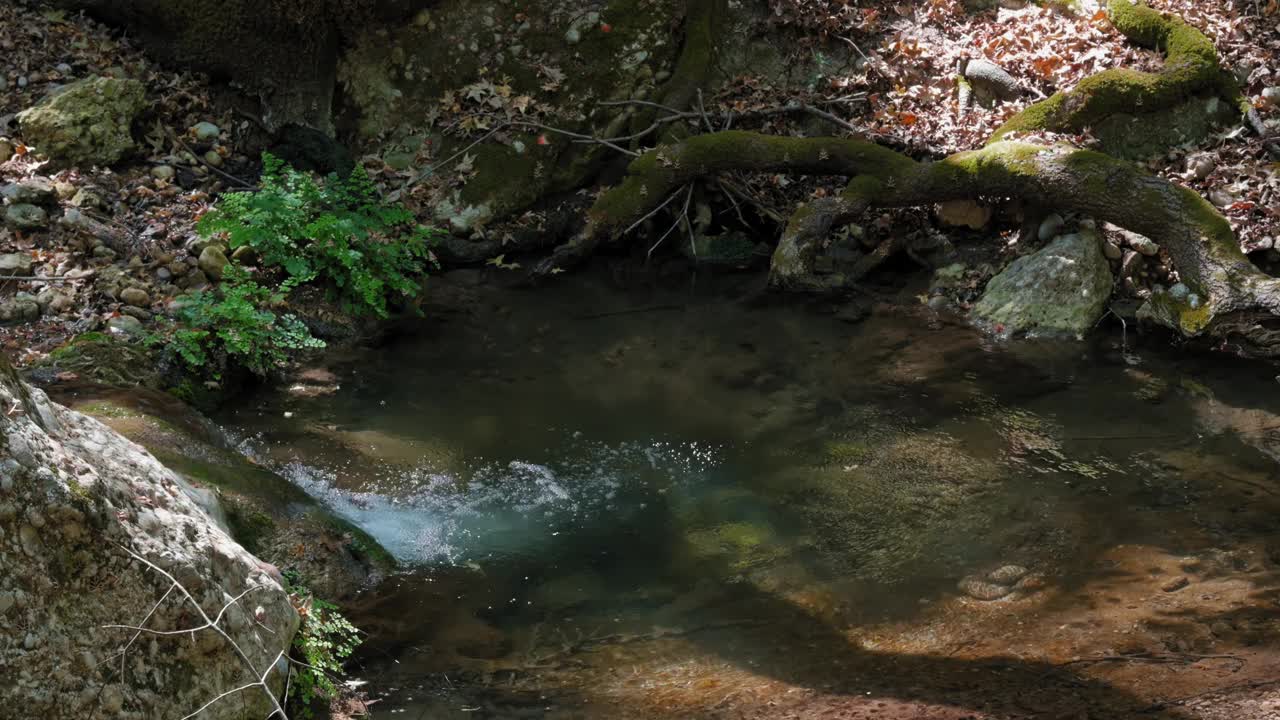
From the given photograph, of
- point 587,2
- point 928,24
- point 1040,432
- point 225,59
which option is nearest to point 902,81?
point 928,24

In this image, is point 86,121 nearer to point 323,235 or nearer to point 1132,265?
point 323,235

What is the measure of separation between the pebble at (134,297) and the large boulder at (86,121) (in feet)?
6.96

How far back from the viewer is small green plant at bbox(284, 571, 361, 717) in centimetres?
381

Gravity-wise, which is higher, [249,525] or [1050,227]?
[1050,227]

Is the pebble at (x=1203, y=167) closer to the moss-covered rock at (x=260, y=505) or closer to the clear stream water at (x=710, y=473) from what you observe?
the clear stream water at (x=710, y=473)

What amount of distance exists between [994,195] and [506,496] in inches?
210

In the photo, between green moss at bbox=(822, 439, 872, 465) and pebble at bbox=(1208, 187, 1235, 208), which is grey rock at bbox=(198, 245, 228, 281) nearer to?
green moss at bbox=(822, 439, 872, 465)

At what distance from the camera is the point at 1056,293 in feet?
27.0

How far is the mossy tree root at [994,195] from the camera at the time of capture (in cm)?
753

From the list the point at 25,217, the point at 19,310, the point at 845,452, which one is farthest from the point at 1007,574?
the point at 25,217

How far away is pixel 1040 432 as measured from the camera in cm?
668

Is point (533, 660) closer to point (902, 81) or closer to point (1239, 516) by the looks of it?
point (1239, 516)

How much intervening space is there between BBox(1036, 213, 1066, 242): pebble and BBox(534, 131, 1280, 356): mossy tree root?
288mm

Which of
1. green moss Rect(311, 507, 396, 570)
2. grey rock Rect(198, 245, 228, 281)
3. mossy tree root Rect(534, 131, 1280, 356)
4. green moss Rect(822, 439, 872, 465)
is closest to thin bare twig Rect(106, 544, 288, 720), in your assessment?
green moss Rect(311, 507, 396, 570)
